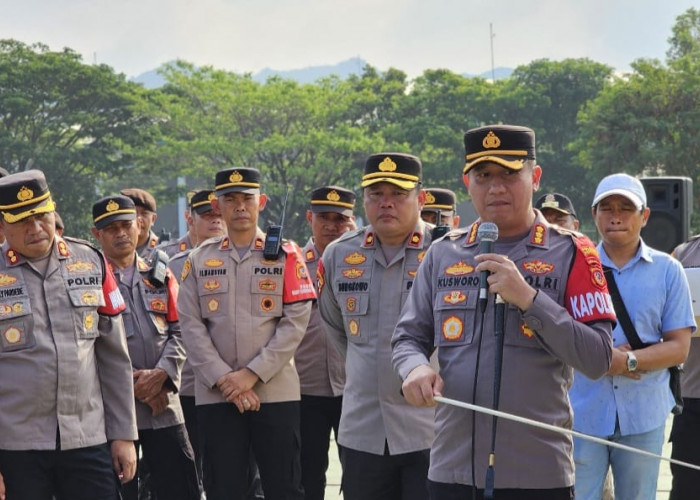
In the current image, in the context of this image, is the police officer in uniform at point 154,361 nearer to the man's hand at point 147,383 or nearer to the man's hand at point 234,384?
the man's hand at point 147,383

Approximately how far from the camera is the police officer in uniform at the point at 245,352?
6.34m

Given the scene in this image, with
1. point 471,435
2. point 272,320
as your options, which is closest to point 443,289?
point 471,435

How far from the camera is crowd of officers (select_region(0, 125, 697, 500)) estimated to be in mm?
3629

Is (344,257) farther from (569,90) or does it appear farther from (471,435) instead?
(569,90)

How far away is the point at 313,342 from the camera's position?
7.43 metres

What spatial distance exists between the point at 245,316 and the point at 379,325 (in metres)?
1.37

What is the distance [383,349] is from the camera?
528cm

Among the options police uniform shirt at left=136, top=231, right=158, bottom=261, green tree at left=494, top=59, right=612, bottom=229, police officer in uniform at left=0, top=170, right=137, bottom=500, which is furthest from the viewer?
green tree at left=494, top=59, right=612, bottom=229

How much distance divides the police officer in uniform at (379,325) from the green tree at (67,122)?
118 ft

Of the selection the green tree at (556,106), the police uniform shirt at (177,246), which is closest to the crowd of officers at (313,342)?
the police uniform shirt at (177,246)

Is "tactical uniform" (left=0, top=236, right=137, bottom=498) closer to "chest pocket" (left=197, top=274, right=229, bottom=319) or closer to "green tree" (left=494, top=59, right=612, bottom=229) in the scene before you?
"chest pocket" (left=197, top=274, right=229, bottom=319)

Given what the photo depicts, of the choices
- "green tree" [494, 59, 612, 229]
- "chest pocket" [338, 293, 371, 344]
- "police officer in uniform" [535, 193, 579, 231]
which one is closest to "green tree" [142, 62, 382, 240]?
"green tree" [494, 59, 612, 229]

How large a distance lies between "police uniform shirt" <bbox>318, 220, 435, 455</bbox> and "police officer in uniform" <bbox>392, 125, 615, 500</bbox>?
1400 mm

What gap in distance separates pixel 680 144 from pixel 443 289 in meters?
35.8
